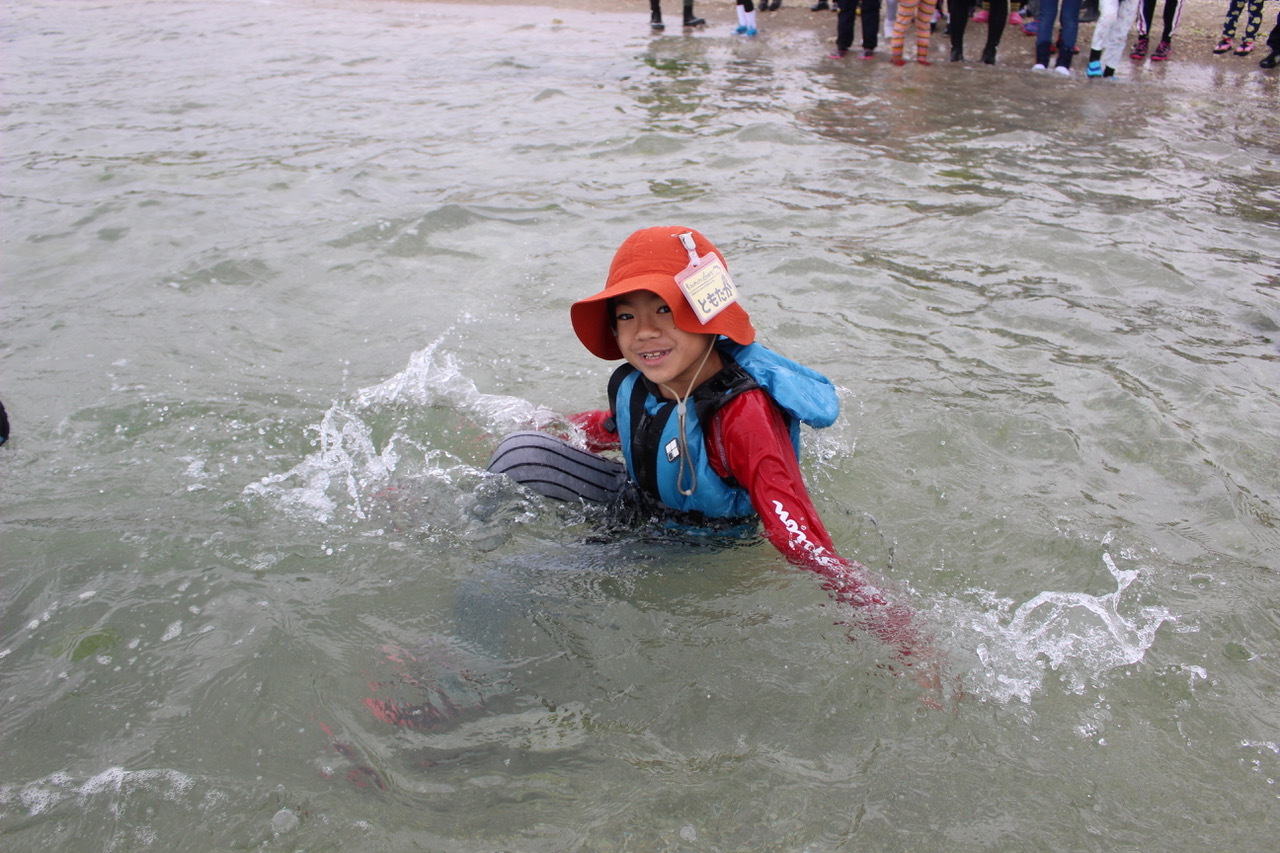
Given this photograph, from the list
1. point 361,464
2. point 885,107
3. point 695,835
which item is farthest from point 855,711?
point 885,107

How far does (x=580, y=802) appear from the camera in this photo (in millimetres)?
2449

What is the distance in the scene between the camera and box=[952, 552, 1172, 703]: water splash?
2830 millimetres

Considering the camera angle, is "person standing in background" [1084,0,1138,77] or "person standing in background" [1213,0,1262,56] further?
"person standing in background" [1213,0,1262,56]

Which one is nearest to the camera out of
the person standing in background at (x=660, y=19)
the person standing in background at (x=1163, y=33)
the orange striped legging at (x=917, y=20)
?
the orange striped legging at (x=917, y=20)

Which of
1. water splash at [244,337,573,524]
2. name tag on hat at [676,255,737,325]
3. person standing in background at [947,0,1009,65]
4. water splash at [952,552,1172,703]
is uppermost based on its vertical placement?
person standing in background at [947,0,1009,65]

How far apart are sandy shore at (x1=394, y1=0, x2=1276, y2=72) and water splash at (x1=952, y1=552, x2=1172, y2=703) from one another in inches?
471

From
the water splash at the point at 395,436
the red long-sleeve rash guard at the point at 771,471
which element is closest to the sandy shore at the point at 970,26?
the water splash at the point at 395,436

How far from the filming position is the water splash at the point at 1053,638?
2830mm

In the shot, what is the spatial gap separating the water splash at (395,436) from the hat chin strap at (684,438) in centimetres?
91

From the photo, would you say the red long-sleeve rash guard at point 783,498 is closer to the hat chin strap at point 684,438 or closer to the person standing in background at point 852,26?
the hat chin strap at point 684,438

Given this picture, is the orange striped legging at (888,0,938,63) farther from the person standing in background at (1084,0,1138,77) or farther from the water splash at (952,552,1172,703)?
the water splash at (952,552,1172,703)

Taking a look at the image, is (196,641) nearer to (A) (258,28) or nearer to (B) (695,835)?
(B) (695,835)

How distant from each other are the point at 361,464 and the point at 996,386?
10.5ft

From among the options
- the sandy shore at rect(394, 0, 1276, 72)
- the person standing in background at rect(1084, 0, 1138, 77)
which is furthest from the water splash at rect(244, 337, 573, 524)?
the sandy shore at rect(394, 0, 1276, 72)
